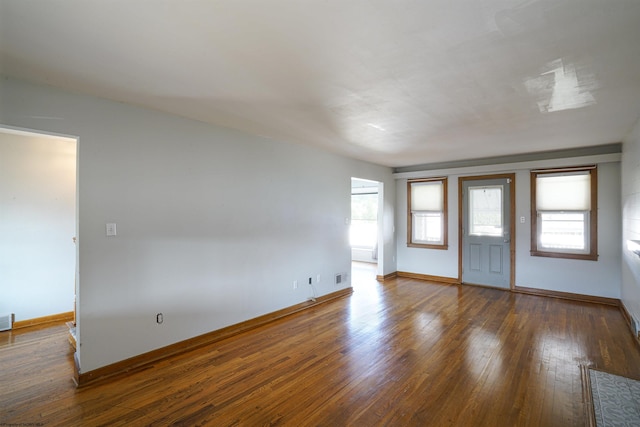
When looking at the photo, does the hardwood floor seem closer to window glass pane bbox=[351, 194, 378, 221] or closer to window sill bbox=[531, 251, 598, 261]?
window sill bbox=[531, 251, 598, 261]

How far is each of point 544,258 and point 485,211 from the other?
4.10 ft

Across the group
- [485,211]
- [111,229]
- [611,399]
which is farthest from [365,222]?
[111,229]

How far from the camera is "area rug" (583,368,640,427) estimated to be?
214 cm

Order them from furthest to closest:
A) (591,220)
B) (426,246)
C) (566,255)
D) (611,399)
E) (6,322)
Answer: (426,246), (566,255), (591,220), (6,322), (611,399)

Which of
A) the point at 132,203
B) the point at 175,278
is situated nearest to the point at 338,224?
the point at 175,278

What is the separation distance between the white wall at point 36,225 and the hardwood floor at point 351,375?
1.42ft

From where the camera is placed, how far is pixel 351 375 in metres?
2.71

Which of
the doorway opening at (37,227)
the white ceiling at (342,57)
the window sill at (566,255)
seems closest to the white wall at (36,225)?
the doorway opening at (37,227)

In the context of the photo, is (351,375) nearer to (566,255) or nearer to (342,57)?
(342,57)

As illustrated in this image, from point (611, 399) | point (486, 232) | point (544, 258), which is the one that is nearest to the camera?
point (611, 399)

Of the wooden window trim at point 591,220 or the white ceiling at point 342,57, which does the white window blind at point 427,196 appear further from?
the white ceiling at point 342,57

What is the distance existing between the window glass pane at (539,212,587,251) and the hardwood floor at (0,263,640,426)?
1.23 m

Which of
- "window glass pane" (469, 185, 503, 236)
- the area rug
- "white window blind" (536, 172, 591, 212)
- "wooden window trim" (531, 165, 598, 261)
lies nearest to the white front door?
"window glass pane" (469, 185, 503, 236)

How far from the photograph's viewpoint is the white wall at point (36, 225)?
146 inches
